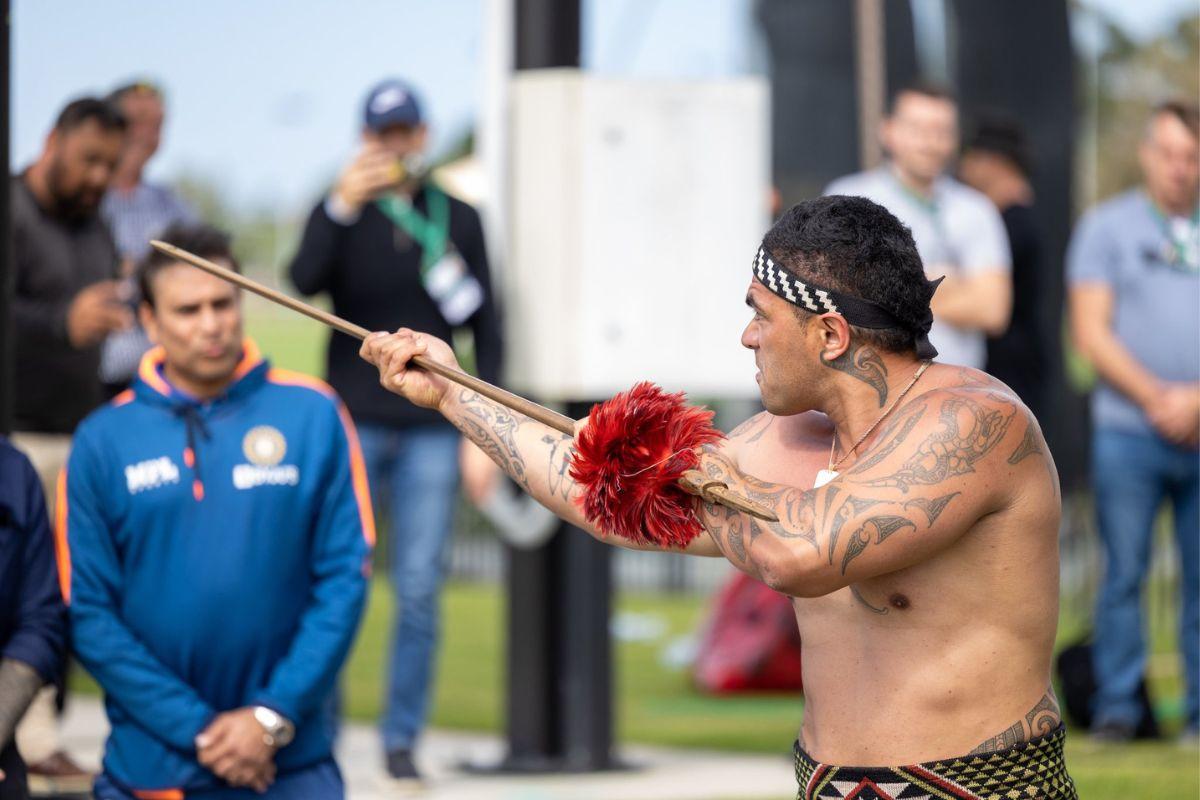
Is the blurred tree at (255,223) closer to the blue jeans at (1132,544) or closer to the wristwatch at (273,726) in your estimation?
the blue jeans at (1132,544)

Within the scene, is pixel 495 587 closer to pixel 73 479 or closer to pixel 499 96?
Result: pixel 499 96

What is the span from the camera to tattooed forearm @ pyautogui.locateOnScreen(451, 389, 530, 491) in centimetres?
419

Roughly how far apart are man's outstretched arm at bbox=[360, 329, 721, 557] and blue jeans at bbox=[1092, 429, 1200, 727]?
14.4 feet

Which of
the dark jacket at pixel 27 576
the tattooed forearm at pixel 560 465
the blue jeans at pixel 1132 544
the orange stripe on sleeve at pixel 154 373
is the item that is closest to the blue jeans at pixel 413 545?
the orange stripe on sleeve at pixel 154 373

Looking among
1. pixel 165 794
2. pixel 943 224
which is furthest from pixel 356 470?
pixel 943 224

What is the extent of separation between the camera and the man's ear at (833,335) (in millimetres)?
3652

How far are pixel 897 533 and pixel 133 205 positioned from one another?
4980mm

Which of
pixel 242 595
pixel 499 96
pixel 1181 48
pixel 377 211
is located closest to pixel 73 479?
pixel 242 595

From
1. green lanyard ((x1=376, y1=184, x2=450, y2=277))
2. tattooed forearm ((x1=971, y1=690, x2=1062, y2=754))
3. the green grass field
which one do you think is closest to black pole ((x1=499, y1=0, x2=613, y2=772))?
green lanyard ((x1=376, y1=184, x2=450, y2=277))

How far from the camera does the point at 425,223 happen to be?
7.33 metres

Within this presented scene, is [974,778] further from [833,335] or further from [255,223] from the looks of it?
[255,223]

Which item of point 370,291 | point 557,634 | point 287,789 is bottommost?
point 557,634

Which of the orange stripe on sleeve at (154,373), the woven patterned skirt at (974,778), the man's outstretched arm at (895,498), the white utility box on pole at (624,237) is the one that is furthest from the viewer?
the white utility box on pole at (624,237)

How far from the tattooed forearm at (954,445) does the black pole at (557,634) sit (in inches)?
160
